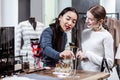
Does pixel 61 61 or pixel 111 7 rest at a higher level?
pixel 111 7

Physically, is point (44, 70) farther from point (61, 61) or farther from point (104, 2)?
point (104, 2)

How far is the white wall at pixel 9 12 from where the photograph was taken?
3.00m

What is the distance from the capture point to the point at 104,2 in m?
4.46

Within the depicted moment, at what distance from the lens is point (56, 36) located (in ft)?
6.79

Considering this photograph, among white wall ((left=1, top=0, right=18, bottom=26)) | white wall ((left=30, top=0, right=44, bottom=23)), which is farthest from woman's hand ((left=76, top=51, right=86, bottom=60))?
white wall ((left=30, top=0, right=44, bottom=23))

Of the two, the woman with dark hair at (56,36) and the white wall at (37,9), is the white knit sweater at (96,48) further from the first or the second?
the white wall at (37,9)

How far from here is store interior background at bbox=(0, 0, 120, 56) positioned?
3.04 m

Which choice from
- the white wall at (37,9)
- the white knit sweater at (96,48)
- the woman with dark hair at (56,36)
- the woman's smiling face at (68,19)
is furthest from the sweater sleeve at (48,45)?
the white wall at (37,9)

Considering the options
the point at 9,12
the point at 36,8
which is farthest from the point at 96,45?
the point at 36,8

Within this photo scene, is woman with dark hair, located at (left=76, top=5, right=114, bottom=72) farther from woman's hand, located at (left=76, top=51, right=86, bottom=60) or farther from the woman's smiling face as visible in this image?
the woman's smiling face

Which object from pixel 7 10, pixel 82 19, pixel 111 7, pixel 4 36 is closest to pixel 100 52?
pixel 4 36

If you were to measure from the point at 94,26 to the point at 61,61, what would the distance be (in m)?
0.47

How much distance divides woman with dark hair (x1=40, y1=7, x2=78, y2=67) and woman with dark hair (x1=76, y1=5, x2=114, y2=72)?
163 millimetres

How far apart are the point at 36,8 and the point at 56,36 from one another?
1.56 meters
